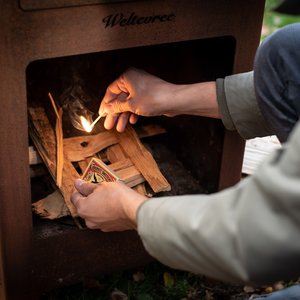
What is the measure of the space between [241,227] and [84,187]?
75 cm

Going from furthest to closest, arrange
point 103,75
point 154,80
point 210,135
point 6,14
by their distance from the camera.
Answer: point 103,75 < point 210,135 < point 154,80 < point 6,14

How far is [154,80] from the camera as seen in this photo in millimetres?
1746

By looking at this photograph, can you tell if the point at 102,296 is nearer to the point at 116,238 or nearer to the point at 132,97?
the point at 116,238

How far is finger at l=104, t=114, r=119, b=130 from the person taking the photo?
1.84m

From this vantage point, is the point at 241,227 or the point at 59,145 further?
the point at 59,145

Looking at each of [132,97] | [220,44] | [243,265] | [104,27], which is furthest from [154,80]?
[243,265]

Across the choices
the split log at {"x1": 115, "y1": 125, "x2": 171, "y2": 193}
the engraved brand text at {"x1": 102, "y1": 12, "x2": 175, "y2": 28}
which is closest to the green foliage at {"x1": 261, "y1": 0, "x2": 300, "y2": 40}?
the split log at {"x1": 115, "y1": 125, "x2": 171, "y2": 193}

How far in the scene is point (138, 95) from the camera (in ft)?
5.72

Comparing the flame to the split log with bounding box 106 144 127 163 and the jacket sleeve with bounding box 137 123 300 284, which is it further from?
the jacket sleeve with bounding box 137 123 300 284

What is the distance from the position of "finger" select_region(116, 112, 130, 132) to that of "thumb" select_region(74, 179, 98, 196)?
0.80ft

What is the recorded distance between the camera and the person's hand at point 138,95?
1729 millimetres

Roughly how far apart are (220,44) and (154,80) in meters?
0.20

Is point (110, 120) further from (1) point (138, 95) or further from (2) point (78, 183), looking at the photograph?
(2) point (78, 183)

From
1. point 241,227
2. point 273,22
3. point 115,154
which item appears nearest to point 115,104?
point 115,154
